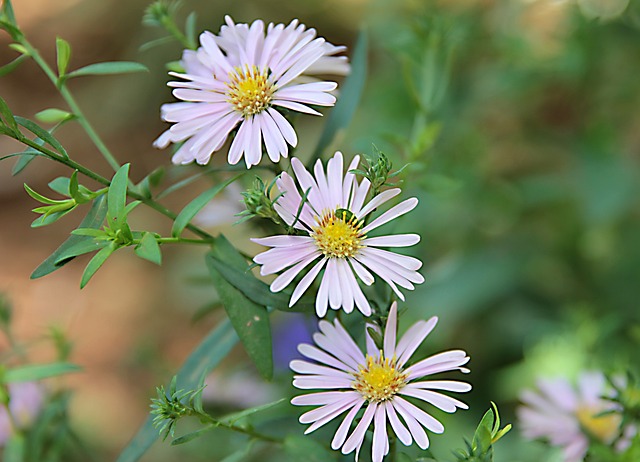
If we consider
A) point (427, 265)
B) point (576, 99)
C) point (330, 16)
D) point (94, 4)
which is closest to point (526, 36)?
point (576, 99)

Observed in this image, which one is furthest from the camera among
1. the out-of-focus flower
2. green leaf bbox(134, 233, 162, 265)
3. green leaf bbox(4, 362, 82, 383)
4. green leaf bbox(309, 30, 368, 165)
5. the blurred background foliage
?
the blurred background foliage

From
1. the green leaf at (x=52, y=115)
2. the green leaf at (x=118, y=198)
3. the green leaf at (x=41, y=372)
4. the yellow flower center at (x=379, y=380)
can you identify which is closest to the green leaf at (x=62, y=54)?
the green leaf at (x=52, y=115)

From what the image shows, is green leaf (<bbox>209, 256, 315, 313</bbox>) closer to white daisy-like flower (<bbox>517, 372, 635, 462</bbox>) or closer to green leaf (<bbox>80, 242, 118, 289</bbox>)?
green leaf (<bbox>80, 242, 118, 289</bbox>)

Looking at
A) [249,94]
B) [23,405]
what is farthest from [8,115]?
[23,405]

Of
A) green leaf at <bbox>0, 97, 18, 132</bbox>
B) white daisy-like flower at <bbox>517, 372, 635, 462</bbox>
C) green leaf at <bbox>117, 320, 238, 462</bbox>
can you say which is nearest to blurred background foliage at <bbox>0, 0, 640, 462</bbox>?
white daisy-like flower at <bbox>517, 372, 635, 462</bbox>

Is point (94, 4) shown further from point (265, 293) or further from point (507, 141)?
point (265, 293)

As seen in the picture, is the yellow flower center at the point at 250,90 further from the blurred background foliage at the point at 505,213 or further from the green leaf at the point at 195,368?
the blurred background foliage at the point at 505,213
